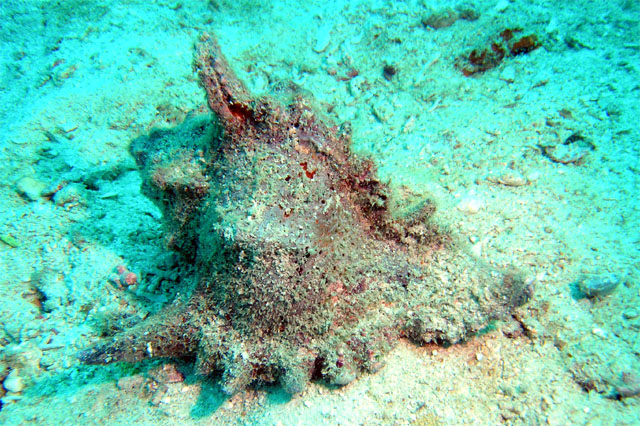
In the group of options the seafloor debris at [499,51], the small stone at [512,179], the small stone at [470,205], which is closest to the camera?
the small stone at [470,205]

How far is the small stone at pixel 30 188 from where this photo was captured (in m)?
3.62

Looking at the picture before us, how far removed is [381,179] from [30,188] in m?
3.89

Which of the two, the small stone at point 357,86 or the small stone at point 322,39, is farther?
the small stone at point 322,39

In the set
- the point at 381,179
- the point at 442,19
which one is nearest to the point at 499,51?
the point at 442,19

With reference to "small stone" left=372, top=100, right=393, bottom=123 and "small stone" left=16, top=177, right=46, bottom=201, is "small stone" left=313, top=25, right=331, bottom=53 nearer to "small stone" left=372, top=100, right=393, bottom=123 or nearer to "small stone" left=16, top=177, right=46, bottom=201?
"small stone" left=372, top=100, right=393, bottom=123

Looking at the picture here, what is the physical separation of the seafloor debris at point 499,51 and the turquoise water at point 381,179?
2 centimetres

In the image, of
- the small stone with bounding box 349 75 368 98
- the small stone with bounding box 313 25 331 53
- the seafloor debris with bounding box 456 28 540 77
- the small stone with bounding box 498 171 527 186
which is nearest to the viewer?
the small stone with bounding box 498 171 527 186

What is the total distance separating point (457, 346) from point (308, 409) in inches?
43.7

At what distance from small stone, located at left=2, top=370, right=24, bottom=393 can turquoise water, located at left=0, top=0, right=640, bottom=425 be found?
1cm

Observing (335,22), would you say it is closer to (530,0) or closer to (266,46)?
(266,46)

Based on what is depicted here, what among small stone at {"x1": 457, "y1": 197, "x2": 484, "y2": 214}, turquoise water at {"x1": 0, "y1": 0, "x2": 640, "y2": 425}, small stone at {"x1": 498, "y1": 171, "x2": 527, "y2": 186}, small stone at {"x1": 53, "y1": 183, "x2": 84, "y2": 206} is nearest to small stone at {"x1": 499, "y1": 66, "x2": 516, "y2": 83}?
turquoise water at {"x1": 0, "y1": 0, "x2": 640, "y2": 425}

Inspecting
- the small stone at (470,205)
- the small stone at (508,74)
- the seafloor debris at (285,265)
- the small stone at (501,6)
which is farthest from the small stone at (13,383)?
the small stone at (501,6)

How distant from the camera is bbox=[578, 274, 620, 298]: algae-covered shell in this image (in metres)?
2.40

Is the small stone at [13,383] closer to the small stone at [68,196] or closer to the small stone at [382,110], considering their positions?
the small stone at [68,196]
